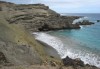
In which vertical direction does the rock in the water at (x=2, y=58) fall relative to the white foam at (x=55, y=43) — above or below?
above

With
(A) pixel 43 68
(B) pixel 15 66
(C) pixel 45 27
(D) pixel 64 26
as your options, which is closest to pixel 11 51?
(B) pixel 15 66

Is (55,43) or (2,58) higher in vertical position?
(2,58)

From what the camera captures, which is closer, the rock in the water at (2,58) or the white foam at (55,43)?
the rock in the water at (2,58)

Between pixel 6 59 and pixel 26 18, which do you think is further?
pixel 26 18

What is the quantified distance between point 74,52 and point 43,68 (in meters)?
16.8

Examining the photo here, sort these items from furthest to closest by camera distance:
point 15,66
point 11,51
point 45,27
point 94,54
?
point 45,27 < point 94,54 < point 11,51 < point 15,66

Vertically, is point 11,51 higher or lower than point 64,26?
higher

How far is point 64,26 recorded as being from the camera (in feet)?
227

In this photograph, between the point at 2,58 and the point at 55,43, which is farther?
the point at 55,43

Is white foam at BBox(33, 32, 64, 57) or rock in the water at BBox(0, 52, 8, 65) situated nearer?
rock in the water at BBox(0, 52, 8, 65)

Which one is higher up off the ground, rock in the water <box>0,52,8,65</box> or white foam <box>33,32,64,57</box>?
rock in the water <box>0,52,8,65</box>

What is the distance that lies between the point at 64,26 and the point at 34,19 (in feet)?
33.8

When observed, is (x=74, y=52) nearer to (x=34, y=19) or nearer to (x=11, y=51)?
(x=11, y=51)

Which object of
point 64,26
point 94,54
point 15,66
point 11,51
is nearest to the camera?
point 15,66
